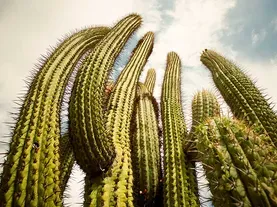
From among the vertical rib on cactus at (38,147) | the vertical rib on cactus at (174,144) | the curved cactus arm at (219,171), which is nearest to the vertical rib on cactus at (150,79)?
the vertical rib on cactus at (174,144)

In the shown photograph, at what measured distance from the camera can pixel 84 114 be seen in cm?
351

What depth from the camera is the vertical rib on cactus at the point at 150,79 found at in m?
6.46

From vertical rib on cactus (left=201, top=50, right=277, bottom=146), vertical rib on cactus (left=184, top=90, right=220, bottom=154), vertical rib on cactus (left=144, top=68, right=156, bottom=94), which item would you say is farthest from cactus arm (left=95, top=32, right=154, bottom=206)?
vertical rib on cactus (left=201, top=50, right=277, bottom=146)

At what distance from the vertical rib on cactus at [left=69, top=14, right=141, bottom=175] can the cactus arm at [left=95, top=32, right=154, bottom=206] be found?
16 cm

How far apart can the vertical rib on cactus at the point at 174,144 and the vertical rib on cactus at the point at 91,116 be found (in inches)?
36.5

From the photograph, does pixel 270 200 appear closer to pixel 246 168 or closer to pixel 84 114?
pixel 246 168

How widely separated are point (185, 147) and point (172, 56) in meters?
3.04

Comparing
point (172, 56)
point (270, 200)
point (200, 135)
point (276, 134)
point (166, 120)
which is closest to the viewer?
point (270, 200)

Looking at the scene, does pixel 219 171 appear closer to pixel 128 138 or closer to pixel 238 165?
pixel 238 165

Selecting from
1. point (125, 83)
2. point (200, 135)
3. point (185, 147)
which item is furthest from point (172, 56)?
point (200, 135)

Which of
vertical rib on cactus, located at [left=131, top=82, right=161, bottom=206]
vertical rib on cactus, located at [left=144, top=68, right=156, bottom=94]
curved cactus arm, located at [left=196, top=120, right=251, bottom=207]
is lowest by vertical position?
curved cactus arm, located at [left=196, top=120, right=251, bottom=207]

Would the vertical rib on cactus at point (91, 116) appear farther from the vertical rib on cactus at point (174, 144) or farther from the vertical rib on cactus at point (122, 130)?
the vertical rib on cactus at point (174, 144)

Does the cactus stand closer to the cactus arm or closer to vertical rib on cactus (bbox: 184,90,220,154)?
the cactus arm

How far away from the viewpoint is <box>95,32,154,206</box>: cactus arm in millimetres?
3059
